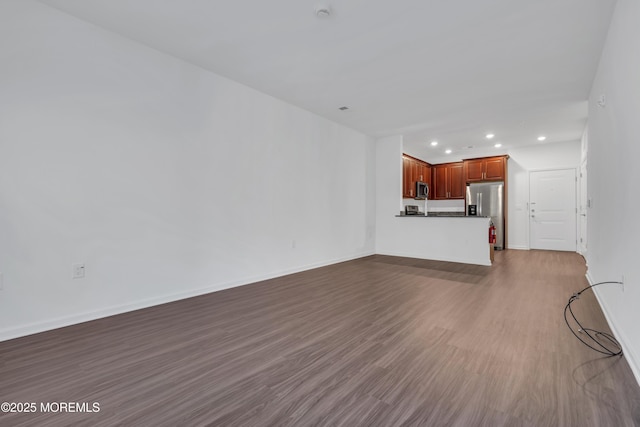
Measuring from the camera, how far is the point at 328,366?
1877 millimetres

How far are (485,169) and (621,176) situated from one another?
584cm

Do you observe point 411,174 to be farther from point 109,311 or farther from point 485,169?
point 109,311

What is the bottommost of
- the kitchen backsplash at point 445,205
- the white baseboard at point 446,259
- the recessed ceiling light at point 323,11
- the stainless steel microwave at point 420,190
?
the white baseboard at point 446,259

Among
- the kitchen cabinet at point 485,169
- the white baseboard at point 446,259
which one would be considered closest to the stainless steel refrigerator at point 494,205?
the kitchen cabinet at point 485,169

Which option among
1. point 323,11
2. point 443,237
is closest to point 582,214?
point 443,237

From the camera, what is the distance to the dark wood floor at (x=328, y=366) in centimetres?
143

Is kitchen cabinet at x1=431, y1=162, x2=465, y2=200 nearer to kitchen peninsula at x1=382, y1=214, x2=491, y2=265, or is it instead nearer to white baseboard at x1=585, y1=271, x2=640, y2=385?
kitchen peninsula at x1=382, y1=214, x2=491, y2=265

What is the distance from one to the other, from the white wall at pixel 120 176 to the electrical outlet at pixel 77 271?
41 mm

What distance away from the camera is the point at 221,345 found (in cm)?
218

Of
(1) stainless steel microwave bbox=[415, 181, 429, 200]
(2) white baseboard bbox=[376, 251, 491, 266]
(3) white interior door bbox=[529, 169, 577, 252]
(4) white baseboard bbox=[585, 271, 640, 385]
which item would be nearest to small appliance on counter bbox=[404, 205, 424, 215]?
(1) stainless steel microwave bbox=[415, 181, 429, 200]

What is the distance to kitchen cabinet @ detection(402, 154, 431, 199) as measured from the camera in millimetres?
7093

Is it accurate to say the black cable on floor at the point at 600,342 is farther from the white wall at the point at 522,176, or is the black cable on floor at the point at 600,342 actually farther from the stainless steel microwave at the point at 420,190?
the white wall at the point at 522,176

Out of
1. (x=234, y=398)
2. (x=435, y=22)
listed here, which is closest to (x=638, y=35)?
(x=435, y=22)

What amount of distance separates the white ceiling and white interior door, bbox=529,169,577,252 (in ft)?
9.19
